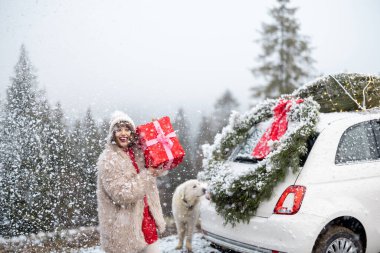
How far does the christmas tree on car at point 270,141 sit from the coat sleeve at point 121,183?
124cm

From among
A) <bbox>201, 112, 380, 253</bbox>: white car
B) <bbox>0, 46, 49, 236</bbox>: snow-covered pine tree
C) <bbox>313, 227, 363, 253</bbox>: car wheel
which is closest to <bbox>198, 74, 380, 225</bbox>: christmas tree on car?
<bbox>201, 112, 380, 253</bbox>: white car

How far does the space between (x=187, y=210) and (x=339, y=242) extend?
2.96 m

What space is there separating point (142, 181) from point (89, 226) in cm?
551

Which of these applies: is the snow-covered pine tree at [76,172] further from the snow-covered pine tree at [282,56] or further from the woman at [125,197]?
the snow-covered pine tree at [282,56]

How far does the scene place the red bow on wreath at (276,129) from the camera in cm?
449

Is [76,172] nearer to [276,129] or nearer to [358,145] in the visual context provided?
[276,129]

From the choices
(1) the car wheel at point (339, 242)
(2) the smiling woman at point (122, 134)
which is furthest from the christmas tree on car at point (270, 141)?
(2) the smiling woman at point (122, 134)

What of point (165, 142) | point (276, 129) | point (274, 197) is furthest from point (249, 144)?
point (165, 142)

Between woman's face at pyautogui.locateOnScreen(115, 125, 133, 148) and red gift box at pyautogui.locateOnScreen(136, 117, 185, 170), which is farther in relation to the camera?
woman's face at pyautogui.locateOnScreen(115, 125, 133, 148)

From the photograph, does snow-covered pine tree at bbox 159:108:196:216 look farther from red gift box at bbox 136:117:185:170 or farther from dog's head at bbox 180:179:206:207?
Answer: red gift box at bbox 136:117:185:170

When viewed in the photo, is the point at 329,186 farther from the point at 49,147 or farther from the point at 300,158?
the point at 49,147

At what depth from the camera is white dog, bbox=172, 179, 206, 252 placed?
20.5 feet

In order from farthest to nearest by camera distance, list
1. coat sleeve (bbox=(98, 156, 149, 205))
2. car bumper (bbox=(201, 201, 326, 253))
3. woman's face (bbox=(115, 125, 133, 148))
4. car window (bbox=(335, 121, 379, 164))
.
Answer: car window (bbox=(335, 121, 379, 164))
car bumper (bbox=(201, 201, 326, 253))
woman's face (bbox=(115, 125, 133, 148))
coat sleeve (bbox=(98, 156, 149, 205))

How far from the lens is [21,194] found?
29.0 ft
